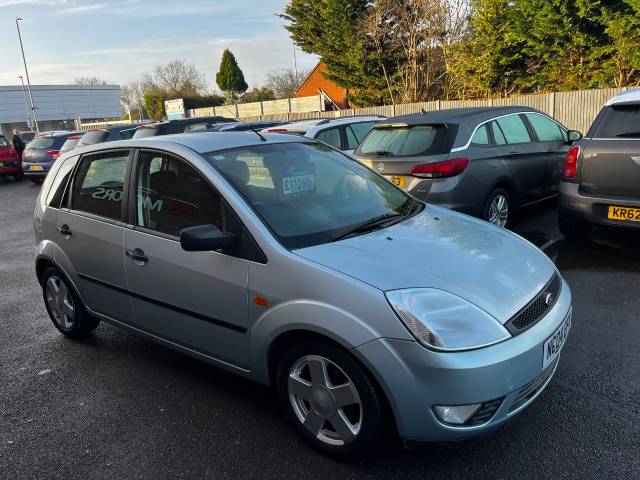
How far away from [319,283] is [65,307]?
2895 mm

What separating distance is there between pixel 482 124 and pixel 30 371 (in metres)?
5.37

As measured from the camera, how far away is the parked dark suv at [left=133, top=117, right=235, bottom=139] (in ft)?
44.9

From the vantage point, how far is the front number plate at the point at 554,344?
261 centimetres

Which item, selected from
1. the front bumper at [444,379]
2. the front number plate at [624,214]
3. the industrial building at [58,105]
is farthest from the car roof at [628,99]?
the industrial building at [58,105]

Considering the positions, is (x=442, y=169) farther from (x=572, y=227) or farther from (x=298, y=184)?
(x=298, y=184)

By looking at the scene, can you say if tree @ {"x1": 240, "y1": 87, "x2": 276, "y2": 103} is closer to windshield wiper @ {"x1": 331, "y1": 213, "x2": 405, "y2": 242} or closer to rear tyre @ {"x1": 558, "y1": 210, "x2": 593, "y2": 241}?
rear tyre @ {"x1": 558, "y1": 210, "x2": 593, "y2": 241}

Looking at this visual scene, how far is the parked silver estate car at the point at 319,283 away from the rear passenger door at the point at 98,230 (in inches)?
0.6

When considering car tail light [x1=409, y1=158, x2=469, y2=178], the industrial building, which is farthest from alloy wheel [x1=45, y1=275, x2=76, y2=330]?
the industrial building

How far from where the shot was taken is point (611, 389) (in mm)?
3197

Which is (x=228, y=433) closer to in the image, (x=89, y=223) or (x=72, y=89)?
(x=89, y=223)

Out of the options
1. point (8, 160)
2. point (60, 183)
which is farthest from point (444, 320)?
point (8, 160)

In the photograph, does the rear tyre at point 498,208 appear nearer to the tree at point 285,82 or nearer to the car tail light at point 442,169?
the car tail light at point 442,169

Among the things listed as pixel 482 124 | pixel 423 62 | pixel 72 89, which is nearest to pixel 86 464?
pixel 482 124

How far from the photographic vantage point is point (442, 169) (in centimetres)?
591
